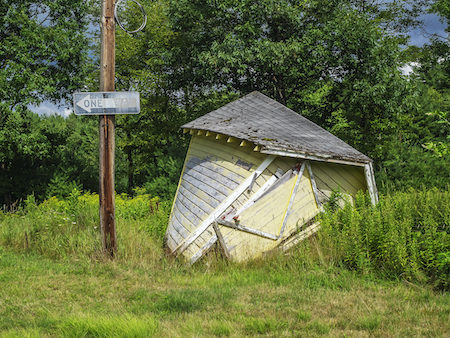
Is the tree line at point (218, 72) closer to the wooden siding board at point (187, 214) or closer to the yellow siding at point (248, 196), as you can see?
the yellow siding at point (248, 196)

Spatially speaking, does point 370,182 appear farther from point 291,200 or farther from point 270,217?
point 270,217

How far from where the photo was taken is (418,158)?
37.3 feet

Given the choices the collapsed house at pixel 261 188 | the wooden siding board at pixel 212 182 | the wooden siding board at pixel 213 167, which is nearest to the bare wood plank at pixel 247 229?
the collapsed house at pixel 261 188

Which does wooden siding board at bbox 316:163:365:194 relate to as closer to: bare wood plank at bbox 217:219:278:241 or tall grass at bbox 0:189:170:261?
bare wood plank at bbox 217:219:278:241

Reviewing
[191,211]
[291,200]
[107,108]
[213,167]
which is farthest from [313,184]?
[107,108]

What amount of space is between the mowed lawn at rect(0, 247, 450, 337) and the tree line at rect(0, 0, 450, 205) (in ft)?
22.3

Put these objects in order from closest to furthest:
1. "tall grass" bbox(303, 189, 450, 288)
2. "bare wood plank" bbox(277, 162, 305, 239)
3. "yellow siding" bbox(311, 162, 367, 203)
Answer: "tall grass" bbox(303, 189, 450, 288), "bare wood plank" bbox(277, 162, 305, 239), "yellow siding" bbox(311, 162, 367, 203)

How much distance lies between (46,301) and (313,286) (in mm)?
3593

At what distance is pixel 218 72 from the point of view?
1566 centimetres

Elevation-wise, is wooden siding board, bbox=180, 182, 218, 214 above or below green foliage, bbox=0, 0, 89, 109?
below

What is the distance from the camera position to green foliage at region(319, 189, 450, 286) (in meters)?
5.33

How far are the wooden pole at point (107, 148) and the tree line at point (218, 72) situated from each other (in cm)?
697

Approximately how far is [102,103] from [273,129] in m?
3.36

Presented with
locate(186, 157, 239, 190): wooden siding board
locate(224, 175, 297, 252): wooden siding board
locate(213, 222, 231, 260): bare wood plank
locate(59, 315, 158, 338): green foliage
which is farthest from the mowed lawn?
locate(186, 157, 239, 190): wooden siding board
